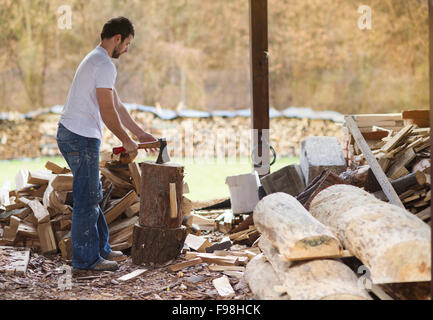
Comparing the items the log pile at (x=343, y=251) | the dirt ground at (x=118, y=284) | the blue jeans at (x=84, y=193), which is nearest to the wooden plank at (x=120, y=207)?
the dirt ground at (x=118, y=284)

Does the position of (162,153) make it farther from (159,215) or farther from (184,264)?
(184,264)

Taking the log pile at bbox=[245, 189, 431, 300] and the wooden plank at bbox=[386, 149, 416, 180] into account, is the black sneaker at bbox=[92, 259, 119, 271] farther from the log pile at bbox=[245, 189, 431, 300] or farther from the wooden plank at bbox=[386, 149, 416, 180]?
the wooden plank at bbox=[386, 149, 416, 180]

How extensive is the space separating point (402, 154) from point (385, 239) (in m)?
2.63

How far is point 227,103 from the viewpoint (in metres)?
12.8

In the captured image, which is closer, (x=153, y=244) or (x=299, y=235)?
(x=299, y=235)

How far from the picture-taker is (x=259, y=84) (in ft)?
23.5

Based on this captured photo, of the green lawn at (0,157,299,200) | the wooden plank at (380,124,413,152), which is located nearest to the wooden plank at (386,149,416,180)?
the wooden plank at (380,124,413,152)

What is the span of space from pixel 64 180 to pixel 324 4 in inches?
363

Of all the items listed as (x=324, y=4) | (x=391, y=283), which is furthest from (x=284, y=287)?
(x=324, y=4)

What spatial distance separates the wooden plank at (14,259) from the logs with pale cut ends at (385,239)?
2.64m

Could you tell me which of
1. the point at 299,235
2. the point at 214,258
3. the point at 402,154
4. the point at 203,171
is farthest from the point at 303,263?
the point at 203,171
